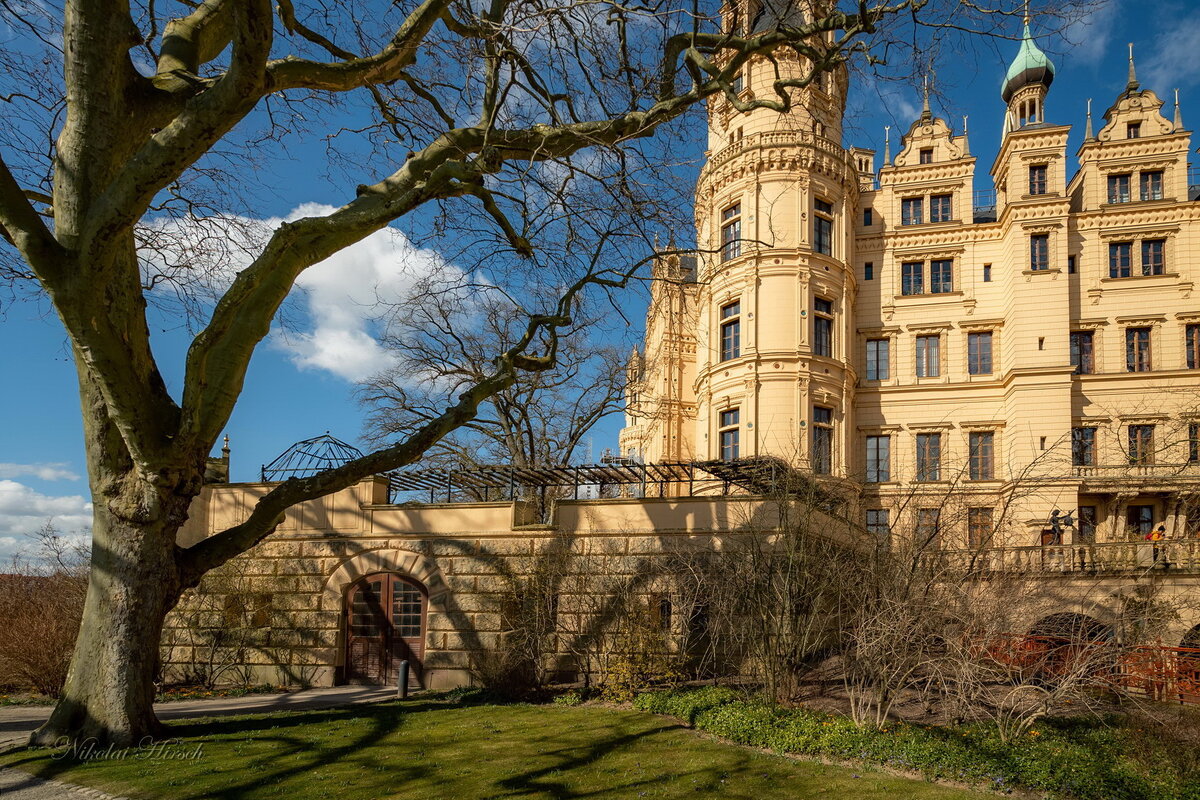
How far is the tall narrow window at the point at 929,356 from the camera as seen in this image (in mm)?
34688

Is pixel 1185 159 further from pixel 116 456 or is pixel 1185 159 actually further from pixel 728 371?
pixel 116 456

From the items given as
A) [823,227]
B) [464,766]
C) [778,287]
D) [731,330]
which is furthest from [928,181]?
[464,766]

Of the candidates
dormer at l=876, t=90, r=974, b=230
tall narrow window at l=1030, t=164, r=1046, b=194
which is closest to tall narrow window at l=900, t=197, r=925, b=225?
dormer at l=876, t=90, r=974, b=230

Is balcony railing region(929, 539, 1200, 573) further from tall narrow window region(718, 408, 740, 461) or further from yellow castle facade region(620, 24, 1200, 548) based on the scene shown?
tall narrow window region(718, 408, 740, 461)

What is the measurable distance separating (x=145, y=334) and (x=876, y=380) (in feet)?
95.0

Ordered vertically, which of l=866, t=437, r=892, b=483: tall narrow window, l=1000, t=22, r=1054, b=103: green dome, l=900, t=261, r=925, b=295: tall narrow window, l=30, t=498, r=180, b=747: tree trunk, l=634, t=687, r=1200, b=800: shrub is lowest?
l=634, t=687, r=1200, b=800: shrub

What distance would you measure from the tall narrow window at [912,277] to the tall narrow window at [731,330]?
7.99 m

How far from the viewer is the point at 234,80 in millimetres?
9289

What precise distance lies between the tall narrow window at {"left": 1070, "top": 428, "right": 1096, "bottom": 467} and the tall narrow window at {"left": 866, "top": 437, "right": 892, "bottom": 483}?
651cm

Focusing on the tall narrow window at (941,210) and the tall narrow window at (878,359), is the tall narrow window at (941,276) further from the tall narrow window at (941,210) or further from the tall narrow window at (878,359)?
the tall narrow window at (878,359)

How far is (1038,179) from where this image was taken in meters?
33.9

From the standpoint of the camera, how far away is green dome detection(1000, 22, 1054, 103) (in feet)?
121

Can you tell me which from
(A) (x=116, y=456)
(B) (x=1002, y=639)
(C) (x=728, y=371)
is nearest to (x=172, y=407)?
(A) (x=116, y=456)

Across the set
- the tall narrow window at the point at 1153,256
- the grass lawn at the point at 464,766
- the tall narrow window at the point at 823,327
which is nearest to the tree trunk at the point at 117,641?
the grass lawn at the point at 464,766
